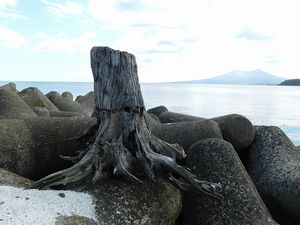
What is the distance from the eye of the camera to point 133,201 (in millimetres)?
4027

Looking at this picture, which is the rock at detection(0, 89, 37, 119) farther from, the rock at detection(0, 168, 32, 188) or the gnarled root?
the gnarled root

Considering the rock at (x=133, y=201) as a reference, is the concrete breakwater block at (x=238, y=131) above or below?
above

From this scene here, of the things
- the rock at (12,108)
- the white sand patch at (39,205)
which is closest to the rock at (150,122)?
the white sand patch at (39,205)

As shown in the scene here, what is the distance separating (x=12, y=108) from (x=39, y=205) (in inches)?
174

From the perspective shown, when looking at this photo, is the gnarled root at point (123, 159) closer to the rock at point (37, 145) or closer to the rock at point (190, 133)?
the rock at point (37, 145)

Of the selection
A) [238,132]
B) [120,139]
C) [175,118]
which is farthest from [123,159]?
[175,118]

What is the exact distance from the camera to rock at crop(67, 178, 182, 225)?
12.7 ft

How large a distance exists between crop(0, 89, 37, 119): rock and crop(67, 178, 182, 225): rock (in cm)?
366

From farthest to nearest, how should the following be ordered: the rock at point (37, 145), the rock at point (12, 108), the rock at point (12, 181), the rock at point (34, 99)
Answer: the rock at point (34, 99)
the rock at point (12, 108)
the rock at point (37, 145)
the rock at point (12, 181)

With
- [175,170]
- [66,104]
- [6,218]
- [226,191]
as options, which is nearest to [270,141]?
[226,191]

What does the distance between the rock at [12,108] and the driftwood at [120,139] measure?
303cm

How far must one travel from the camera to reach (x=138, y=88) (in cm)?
481

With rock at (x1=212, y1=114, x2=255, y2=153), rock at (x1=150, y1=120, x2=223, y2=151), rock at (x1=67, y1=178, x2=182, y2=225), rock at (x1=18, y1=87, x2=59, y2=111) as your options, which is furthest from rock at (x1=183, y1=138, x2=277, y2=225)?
rock at (x1=18, y1=87, x2=59, y2=111)

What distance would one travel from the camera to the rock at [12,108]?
750cm
